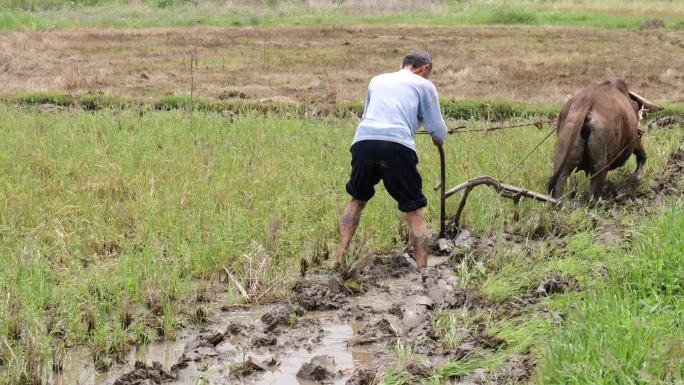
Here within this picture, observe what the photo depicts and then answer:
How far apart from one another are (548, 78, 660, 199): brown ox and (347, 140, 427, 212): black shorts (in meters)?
1.97

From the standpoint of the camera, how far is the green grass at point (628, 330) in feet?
12.2

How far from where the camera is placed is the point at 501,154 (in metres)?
9.49

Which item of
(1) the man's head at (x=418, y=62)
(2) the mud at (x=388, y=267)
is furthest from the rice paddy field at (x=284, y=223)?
(1) the man's head at (x=418, y=62)

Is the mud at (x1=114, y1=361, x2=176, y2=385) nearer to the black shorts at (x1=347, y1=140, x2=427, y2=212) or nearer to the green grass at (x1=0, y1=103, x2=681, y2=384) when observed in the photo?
the green grass at (x1=0, y1=103, x2=681, y2=384)

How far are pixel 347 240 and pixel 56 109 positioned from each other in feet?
26.7

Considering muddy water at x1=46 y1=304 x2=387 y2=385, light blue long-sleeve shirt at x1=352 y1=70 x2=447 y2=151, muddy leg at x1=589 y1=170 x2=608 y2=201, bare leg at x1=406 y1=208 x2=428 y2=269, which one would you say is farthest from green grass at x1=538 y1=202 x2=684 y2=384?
muddy leg at x1=589 y1=170 x2=608 y2=201

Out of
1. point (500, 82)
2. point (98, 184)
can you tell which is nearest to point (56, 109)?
point (98, 184)

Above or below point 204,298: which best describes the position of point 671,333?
above

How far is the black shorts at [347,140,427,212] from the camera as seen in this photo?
5.99m

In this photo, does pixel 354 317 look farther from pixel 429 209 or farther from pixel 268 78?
pixel 268 78

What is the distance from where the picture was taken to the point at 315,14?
32750 mm

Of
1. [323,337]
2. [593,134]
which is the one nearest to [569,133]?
[593,134]

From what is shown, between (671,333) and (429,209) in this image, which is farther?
(429,209)

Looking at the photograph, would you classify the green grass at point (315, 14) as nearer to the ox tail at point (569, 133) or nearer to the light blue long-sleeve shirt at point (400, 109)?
the ox tail at point (569, 133)
